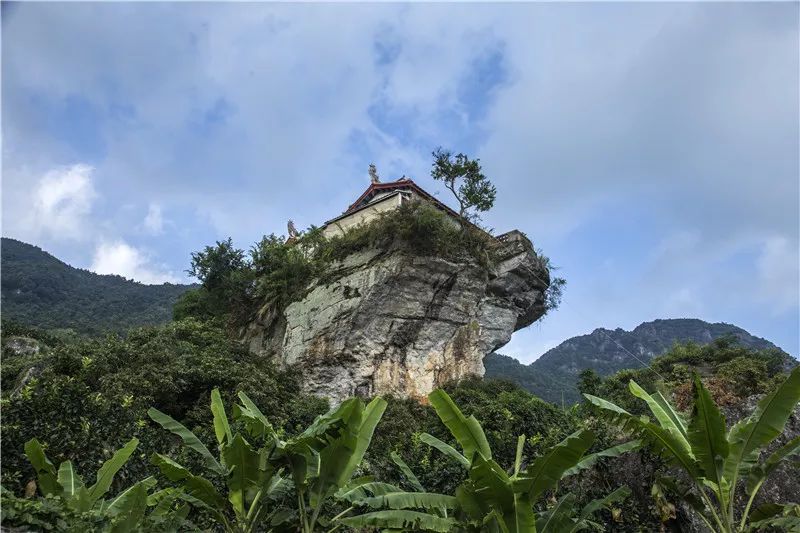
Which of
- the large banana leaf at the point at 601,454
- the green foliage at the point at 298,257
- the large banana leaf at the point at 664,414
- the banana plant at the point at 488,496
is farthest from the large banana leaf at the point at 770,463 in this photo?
the green foliage at the point at 298,257

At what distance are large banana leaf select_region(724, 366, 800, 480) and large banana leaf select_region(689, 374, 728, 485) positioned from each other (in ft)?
0.70

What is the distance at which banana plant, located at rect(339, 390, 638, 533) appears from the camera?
19.7ft

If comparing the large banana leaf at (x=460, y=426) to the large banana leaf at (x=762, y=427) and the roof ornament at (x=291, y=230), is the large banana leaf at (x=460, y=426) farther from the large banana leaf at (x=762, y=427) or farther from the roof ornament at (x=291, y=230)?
the roof ornament at (x=291, y=230)

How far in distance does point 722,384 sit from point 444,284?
9.52 metres

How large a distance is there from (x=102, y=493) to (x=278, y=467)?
237 centimetres

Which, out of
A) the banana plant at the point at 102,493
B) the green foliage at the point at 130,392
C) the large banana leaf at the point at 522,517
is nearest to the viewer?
the banana plant at the point at 102,493

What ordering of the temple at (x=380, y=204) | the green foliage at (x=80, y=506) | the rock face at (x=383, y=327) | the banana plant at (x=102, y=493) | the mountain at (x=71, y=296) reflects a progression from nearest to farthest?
the green foliage at (x=80, y=506) → the banana plant at (x=102, y=493) → the rock face at (x=383, y=327) → the temple at (x=380, y=204) → the mountain at (x=71, y=296)

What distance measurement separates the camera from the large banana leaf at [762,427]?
6.10 meters

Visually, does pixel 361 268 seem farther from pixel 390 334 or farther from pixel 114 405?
pixel 114 405

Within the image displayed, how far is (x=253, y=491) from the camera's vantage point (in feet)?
23.0

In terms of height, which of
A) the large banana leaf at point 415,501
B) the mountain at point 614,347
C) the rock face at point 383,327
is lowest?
the large banana leaf at point 415,501

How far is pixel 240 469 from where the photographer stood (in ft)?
22.1

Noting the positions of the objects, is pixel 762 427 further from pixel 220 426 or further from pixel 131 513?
pixel 131 513

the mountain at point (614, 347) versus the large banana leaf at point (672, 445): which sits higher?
the mountain at point (614, 347)
